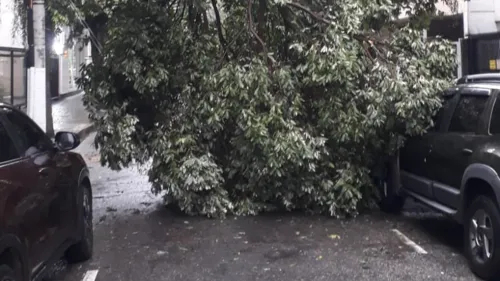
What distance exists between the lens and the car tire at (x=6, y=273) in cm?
480

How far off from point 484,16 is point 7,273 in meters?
17.0

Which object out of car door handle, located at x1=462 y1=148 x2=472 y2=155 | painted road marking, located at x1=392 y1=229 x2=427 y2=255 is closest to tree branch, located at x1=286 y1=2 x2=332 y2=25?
painted road marking, located at x1=392 y1=229 x2=427 y2=255

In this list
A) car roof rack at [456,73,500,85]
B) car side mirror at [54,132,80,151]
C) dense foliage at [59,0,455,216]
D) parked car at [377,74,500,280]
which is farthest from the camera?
dense foliage at [59,0,455,216]

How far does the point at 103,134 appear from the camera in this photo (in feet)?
32.9

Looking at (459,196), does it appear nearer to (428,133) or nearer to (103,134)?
(428,133)

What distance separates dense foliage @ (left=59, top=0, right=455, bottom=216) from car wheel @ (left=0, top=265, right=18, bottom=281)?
4.65 meters

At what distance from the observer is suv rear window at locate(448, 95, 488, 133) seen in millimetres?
7684

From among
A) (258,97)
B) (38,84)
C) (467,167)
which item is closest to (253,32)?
(258,97)

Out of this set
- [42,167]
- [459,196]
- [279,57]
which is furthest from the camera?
[279,57]

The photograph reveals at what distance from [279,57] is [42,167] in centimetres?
494

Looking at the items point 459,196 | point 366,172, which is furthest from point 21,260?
point 366,172

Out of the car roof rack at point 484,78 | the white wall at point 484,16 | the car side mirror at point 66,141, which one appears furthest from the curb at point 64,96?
the car roof rack at point 484,78

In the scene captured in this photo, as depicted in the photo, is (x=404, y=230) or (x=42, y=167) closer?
(x=42, y=167)

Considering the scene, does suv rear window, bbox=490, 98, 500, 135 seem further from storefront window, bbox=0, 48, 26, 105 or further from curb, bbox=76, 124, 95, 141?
curb, bbox=76, 124, 95, 141
